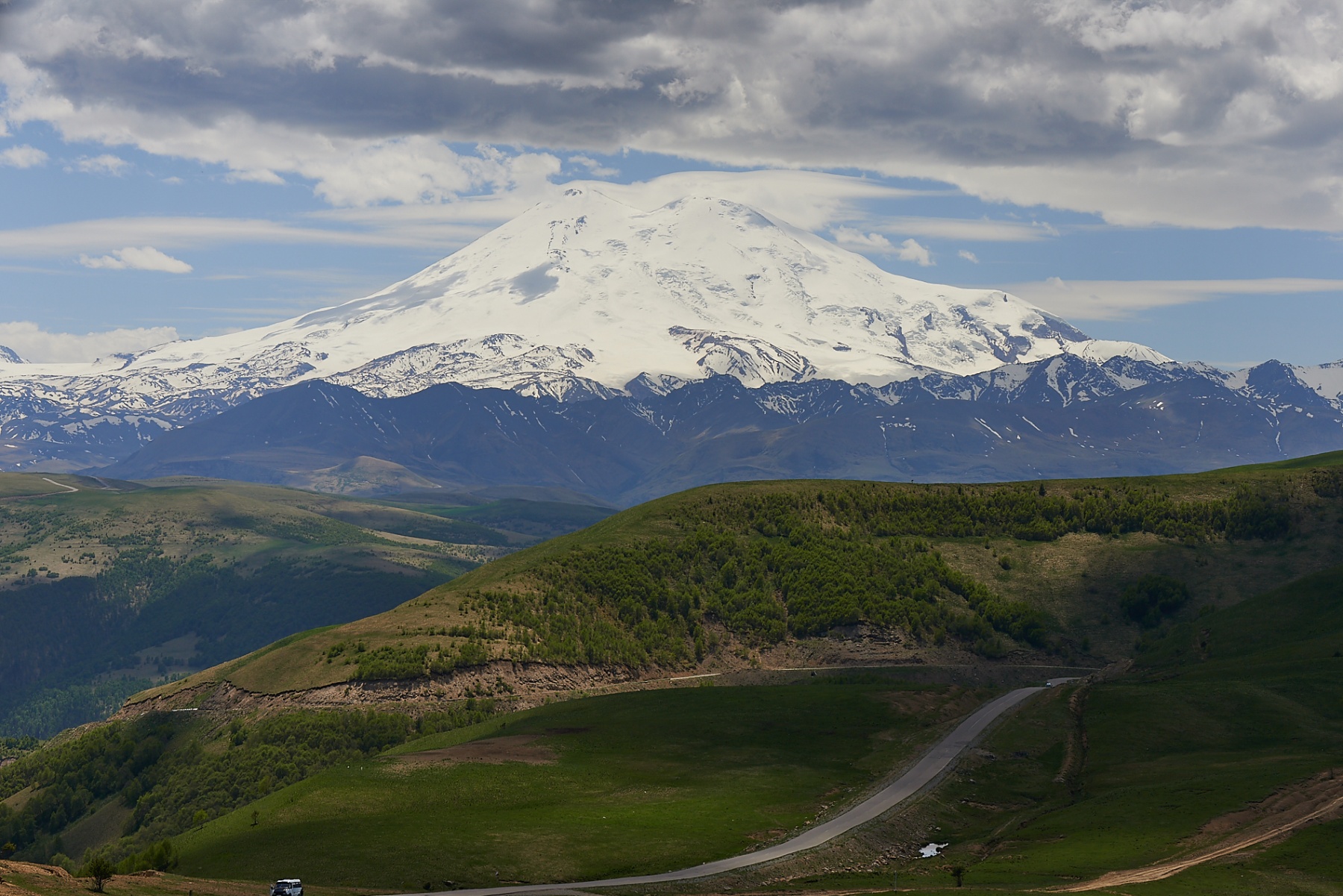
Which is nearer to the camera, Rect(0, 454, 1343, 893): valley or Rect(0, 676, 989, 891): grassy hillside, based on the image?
Rect(0, 454, 1343, 893): valley

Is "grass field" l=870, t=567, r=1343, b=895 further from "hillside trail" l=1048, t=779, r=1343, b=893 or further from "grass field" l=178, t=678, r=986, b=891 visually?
"grass field" l=178, t=678, r=986, b=891

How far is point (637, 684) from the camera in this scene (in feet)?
621

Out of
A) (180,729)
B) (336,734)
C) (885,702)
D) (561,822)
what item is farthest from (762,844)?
(180,729)

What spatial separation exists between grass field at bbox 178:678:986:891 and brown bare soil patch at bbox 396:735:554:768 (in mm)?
821

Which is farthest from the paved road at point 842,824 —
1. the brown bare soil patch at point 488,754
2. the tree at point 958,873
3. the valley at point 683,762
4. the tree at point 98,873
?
the brown bare soil patch at point 488,754

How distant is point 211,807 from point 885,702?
78186 millimetres

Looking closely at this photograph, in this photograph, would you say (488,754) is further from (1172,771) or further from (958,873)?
(1172,771)

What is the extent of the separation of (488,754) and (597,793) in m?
15.6

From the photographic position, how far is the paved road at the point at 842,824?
85125mm

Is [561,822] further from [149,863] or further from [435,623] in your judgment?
[435,623]

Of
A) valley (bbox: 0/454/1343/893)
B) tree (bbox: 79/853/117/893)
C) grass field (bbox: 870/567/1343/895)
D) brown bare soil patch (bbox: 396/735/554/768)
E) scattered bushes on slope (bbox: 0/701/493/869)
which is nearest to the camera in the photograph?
tree (bbox: 79/853/117/893)

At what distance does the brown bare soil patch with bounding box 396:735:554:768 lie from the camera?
123 m

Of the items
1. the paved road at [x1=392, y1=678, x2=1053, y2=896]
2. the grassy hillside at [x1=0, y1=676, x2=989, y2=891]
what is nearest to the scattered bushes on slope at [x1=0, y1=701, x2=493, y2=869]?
the grassy hillside at [x1=0, y1=676, x2=989, y2=891]

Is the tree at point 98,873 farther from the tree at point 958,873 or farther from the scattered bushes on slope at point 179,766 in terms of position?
the scattered bushes on slope at point 179,766
